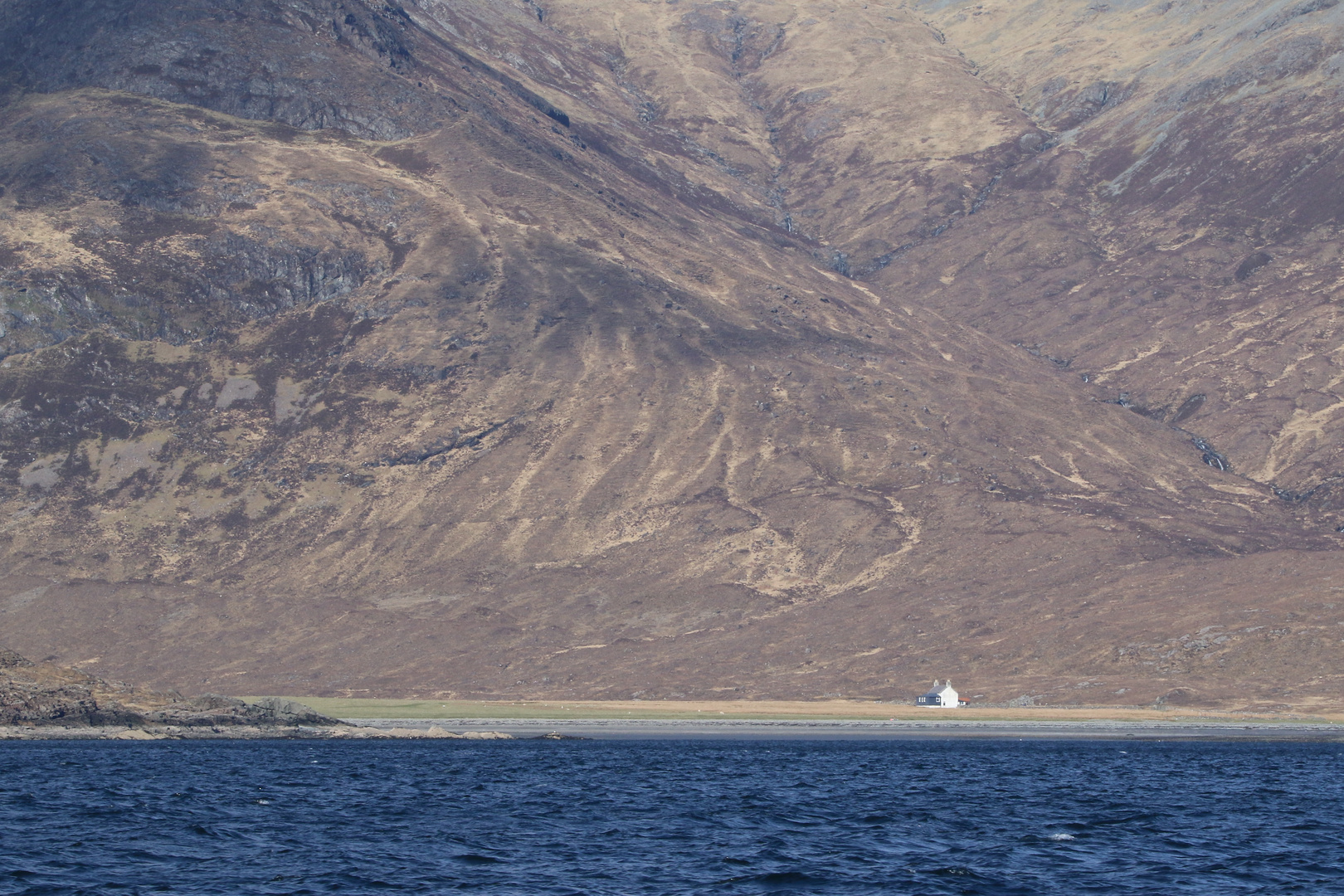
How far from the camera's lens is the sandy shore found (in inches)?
5010

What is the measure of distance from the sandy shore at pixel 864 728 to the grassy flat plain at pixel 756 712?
258 centimetres

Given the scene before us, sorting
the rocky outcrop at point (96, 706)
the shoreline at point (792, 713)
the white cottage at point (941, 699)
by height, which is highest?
the white cottage at point (941, 699)

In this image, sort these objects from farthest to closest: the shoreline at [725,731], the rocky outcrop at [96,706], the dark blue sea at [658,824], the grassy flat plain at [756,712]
→ 1. the grassy flat plain at [756,712]
2. the shoreline at [725,731]
3. the rocky outcrop at [96,706]
4. the dark blue sea at [658,824]

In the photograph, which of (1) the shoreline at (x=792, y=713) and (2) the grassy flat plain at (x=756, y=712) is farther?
(2) the grassy flat plain at (x=756, y=712)

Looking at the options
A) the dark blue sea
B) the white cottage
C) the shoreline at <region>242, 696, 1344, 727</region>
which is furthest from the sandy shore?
the dark blue sea

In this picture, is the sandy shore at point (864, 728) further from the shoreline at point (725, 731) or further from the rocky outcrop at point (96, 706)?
the rocky outcrop at point (96, 706)

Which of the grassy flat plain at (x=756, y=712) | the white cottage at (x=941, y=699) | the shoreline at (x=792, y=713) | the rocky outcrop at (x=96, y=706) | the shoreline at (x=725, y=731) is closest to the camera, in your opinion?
the rocky outcrop at (x=96, y=706)

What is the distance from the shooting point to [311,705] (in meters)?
162

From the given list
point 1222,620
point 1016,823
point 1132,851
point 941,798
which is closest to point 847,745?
point 941,798

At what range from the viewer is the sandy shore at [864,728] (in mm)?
127250

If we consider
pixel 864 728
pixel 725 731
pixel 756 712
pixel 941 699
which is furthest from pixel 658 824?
pixel 941 699

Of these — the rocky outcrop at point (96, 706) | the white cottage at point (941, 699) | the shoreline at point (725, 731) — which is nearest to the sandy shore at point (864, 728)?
the shoreline at point (725, 731)

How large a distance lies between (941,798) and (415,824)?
25475mm

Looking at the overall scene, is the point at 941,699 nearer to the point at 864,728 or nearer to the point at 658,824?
the point at 864,728
